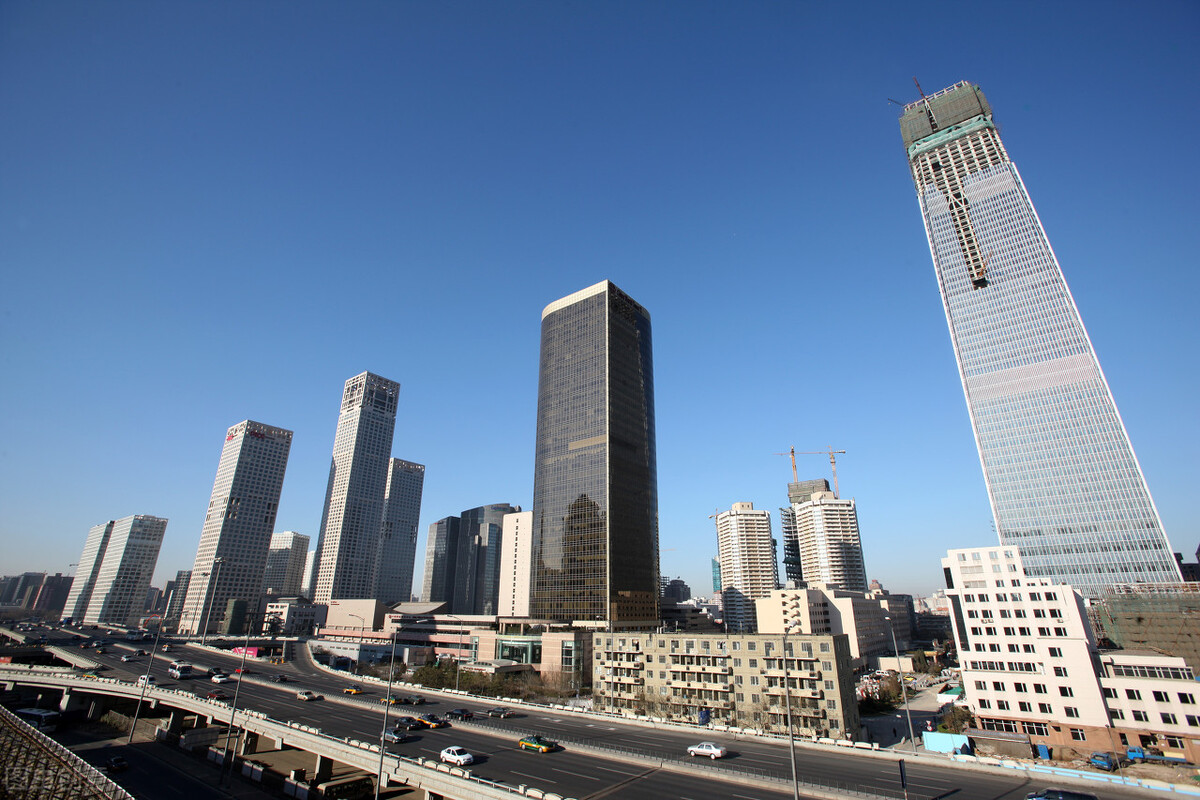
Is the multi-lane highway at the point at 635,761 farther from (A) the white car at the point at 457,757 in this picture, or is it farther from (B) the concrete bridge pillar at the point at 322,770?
(B) the concrete bridge pillar at the point at 322,770

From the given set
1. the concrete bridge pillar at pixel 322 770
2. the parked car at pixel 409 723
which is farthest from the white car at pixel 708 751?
the concrete bridge pillar at pixel 322 770

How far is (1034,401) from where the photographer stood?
152 metres

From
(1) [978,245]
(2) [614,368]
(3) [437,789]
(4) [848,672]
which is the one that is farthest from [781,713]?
(1) [978,245]

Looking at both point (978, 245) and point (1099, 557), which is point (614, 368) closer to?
point (978, 245)

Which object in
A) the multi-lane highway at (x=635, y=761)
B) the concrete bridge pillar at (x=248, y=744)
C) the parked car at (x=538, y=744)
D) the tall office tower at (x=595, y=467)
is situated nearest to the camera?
the multi-lane highway at (x=635, y=761)

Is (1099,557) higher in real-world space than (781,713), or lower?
higher

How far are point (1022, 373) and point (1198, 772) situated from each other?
125387mm

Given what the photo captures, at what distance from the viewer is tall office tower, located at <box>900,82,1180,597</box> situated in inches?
5448

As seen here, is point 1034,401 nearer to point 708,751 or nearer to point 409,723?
point 708,751

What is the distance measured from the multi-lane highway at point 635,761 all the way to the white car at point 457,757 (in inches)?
44.5

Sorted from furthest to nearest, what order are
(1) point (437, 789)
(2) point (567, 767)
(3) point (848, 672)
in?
1. (3) point (848, 672)
2. (2) point (567, 767)
3. (1) point (437, 789)

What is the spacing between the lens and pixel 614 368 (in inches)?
6437

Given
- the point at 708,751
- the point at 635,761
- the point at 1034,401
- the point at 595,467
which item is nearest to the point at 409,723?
the point at 635,761

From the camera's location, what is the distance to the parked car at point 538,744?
59.8 meters
